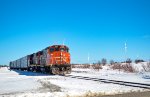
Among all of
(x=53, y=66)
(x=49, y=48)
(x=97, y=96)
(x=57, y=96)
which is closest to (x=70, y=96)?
(x=57, y=96)

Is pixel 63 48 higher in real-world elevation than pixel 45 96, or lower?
higher

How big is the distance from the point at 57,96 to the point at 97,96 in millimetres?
1962

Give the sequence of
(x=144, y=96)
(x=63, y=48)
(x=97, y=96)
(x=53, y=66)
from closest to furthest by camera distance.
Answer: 1. (x=144, y=96)
2. (x=97, y=96)
3. (x=53, y=66)
4. (x=63, y=48)

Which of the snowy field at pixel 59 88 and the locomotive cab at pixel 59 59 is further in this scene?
the locomotive cab at pixel 59 59

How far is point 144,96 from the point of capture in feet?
33.0

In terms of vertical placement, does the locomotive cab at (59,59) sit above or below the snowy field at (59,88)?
above

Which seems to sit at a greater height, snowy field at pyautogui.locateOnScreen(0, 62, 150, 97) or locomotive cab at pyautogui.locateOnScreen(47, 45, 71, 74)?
locomotive cab at pyautogui.locateOnScreen(47, 45, 71, 74)

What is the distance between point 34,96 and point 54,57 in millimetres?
18396

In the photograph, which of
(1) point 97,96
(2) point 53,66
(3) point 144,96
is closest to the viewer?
(3) point 144,96

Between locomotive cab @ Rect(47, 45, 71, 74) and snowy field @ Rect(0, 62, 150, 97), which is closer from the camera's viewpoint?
snowy field @ Rect(0, 62, 150, 97)

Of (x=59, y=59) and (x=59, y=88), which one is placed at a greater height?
(x=59, y=59)

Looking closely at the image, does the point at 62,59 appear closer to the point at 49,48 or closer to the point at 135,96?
the point at 49,48

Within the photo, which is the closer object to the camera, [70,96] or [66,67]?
[70,96]

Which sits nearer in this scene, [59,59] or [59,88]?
[59,88]
